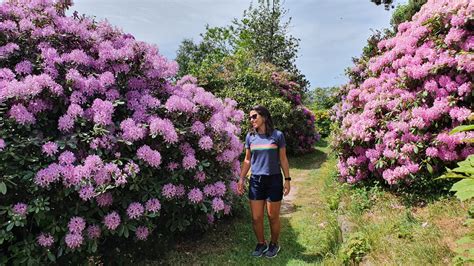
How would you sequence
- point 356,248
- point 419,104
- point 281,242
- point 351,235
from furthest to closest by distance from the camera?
point 419,104
point 281,242
point 351,235
point 356,248

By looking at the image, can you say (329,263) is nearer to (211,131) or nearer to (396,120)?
(211,131)

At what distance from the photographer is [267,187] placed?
15.9 ft

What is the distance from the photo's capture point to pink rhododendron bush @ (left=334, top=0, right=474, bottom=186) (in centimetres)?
531

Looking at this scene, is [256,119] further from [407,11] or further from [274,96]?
[407,11]

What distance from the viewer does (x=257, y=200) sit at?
4.88m

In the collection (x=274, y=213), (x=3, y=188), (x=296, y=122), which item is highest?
(x=296, y=122)

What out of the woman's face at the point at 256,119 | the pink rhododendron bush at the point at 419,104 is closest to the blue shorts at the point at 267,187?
the woman's face at the point at 256,119

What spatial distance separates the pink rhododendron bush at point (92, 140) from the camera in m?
3.69

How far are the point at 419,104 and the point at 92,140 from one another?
4.64 meters

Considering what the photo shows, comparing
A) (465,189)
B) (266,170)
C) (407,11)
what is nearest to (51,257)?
(266,170)

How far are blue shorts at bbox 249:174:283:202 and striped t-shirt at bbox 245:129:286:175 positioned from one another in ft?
0.25

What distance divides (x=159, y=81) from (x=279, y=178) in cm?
205

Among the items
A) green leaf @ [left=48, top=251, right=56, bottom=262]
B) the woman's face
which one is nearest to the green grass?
green leaf @ [left=48, top=251, right=56, bottom=262]

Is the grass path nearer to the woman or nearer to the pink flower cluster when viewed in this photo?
the woman
